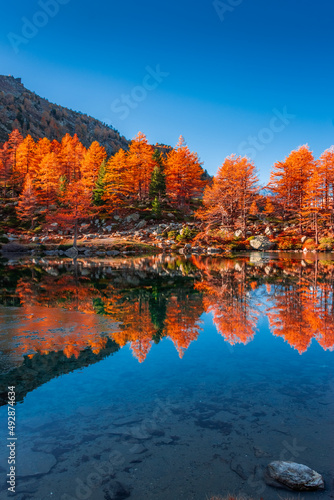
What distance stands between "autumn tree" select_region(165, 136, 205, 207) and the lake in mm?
49244

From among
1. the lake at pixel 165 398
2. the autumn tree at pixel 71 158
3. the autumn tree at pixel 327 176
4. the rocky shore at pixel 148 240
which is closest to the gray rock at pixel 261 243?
the rocky shore at pixel 148 240

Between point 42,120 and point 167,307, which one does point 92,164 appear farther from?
point 42,120

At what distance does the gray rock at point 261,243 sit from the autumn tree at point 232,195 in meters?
3.74

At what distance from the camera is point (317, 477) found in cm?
320

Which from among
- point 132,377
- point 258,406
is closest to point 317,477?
point 258,406

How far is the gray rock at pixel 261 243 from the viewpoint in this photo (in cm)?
4437

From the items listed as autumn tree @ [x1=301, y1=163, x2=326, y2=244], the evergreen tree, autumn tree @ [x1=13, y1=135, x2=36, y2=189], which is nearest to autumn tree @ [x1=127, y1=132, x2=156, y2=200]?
the evergreen tree

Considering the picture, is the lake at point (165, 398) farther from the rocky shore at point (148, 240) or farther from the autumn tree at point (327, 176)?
the autumn tree at point (327, 176)

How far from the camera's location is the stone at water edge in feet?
10.3

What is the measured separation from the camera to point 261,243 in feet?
145

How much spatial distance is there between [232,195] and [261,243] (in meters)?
10.4

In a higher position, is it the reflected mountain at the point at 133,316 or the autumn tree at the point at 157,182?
the autumn tree at the point at 157,182

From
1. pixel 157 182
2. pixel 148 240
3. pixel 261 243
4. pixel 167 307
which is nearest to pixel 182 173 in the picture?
pixel 157 182

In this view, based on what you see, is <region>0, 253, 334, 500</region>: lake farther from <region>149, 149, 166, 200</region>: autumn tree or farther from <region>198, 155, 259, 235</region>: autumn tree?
<region>149, 149, 166, 200</region>: autumn tree
